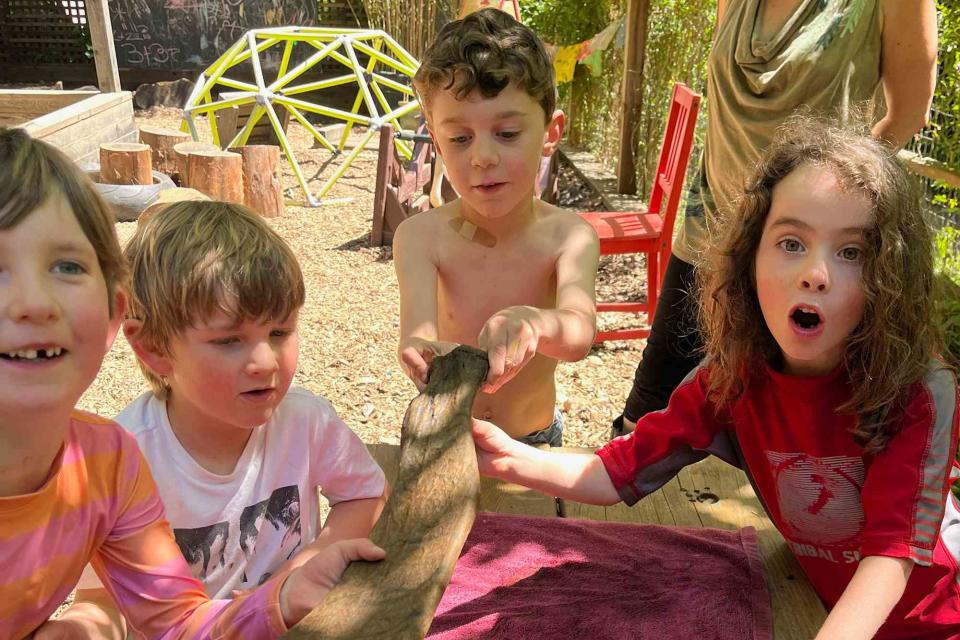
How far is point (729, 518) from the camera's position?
7.52 ft

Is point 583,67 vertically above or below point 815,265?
below

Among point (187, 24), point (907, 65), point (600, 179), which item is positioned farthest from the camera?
point (187, 24)

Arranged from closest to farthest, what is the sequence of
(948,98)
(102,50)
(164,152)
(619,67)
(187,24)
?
(948,98), (164,152), (619,67), (102,50), (187,24)

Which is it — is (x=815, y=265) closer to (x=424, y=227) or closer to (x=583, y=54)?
(x=424, y=227)

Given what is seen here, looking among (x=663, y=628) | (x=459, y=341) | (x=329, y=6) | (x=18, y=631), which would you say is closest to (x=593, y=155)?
(x=329, y=6)

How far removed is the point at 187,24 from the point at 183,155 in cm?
657

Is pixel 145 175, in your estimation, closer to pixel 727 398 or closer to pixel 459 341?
pixel 459 341

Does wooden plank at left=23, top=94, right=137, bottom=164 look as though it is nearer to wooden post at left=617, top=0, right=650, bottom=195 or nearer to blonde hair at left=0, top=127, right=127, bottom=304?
wooden post at left=617, top=0, right=650, bottom=195

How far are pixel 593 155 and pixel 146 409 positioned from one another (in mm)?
8553

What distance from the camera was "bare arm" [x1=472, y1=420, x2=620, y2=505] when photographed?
→ 1771mm

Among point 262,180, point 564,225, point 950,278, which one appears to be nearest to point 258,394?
point 564,225

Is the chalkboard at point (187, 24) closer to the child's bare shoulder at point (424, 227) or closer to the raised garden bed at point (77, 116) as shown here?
the raised garden bed at point (77, 116)

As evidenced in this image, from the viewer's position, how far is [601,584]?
1.98 m

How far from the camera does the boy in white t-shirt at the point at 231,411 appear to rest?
5.11 ft
